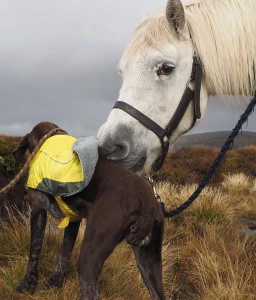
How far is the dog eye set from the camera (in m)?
3.20

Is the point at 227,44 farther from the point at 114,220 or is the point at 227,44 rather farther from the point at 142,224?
the point at 114,220

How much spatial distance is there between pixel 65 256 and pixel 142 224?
1233 millimetres

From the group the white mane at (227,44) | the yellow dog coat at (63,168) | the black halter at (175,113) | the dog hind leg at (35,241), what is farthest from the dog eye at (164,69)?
the dog hind leg at (35,241)

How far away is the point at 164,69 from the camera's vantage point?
3221 mm

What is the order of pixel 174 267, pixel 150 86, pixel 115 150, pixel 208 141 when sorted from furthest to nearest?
pixel 208 141 → pixel 174 267 → pixel 150 86 → pixel 115 150

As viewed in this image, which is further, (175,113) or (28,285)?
(28,285)

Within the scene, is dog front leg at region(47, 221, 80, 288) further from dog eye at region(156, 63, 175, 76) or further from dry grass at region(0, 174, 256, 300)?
dog eye at region(156, 63, 175, 76)

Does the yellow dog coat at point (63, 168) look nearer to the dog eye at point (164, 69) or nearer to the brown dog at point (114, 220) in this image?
the brown dog at point (114, 220)

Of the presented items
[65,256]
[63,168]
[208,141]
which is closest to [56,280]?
[65,256]

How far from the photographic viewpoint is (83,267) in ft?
8.13

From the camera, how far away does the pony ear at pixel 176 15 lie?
3.22 metres

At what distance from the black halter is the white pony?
3 cm

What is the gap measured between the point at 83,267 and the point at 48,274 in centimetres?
157

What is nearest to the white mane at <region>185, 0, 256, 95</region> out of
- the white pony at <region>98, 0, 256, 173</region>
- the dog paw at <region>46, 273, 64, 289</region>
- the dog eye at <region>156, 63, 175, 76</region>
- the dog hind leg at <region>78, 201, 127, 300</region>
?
the white pony at <region>98, 0, 256, 173</region>
